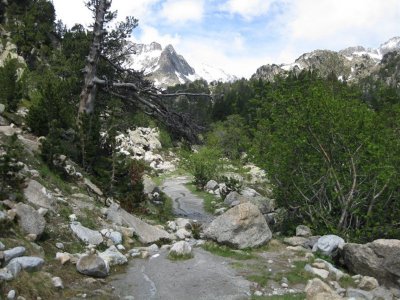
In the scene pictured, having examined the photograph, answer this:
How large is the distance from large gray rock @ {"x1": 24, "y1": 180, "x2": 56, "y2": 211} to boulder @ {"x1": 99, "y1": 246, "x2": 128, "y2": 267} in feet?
6.53

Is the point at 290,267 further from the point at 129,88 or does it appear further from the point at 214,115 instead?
the point at 214,115

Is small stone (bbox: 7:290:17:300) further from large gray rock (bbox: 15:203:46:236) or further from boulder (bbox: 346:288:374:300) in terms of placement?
boulder (bbox: 346:288:374:300)

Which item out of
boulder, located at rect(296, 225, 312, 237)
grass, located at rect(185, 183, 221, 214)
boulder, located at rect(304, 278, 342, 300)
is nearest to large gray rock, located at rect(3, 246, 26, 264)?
boulder, located at rect(304, 278, 342, 300)

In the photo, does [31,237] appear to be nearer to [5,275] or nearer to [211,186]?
[5,275]

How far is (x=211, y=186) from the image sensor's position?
34031 mm

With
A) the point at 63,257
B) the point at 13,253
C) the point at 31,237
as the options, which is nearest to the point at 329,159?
the point at 63,257

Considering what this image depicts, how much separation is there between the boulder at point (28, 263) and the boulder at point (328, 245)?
7.89 m

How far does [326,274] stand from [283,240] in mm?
3740

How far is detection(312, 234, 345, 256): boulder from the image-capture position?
1247 centimetres

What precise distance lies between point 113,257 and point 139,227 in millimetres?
3010

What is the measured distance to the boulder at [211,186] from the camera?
3359 cm

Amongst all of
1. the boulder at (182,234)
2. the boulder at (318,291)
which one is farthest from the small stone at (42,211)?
the boulder at (318,291)

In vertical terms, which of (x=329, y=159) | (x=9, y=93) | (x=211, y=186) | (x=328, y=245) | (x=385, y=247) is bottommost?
(x=211, y=186)

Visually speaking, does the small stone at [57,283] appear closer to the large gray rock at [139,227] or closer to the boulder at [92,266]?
the boulder at [92,266]
